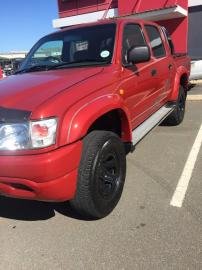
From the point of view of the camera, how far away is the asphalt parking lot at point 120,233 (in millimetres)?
2791

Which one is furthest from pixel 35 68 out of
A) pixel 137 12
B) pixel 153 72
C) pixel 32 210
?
pixel 137 12

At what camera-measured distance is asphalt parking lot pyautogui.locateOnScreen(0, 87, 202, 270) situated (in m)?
2.79

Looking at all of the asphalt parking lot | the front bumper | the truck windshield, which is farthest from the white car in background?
the front bumper

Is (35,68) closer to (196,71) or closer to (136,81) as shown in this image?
(136,81)

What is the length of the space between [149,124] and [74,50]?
1.42 meters

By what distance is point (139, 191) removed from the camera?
399 cm

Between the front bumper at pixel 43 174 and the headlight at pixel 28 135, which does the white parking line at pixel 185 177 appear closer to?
the front bumper at pixel 43 174

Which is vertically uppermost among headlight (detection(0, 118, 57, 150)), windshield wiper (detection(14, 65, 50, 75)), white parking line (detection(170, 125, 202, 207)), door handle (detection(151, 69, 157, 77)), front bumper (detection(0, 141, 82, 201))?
windshield wiper (detection(14, 65, 50, 75))

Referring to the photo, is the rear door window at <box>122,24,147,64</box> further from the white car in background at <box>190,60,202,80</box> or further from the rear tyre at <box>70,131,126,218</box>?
the white car in background at <box>190,60,202,80</box>

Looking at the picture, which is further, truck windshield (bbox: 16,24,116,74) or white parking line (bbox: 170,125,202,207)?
truck windshield (bbox: 16,24,116,74)

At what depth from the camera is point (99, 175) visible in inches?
125

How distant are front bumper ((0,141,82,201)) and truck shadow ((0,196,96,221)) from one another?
753mm

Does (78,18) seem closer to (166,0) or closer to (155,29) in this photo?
(166,0)

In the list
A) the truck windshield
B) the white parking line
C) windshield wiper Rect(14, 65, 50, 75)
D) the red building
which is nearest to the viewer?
the white parking line
